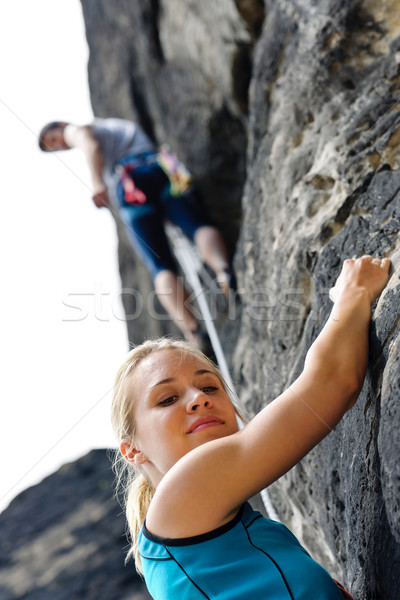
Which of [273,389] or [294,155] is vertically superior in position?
[294,155]

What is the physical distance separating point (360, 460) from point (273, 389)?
1.19 m

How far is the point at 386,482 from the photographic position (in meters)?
1.49

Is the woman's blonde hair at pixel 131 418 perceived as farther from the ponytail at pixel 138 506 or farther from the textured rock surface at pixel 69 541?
the textured rock surface at pixel 69 541

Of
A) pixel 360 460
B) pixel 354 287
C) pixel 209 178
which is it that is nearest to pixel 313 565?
pixel 360 460

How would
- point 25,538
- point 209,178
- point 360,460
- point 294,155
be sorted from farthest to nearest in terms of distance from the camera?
point 25,538, point 209,178, point 294,155, point 360,460

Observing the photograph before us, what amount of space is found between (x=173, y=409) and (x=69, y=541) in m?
5.40

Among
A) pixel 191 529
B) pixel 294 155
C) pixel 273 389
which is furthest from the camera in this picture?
pixel 294 155

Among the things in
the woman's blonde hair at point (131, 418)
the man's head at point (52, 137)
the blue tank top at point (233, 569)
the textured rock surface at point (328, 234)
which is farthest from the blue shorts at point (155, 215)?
the blue tank top at point (233, 569)

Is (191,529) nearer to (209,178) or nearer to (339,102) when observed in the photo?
(339,102)

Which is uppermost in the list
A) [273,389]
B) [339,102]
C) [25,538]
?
[339,102]

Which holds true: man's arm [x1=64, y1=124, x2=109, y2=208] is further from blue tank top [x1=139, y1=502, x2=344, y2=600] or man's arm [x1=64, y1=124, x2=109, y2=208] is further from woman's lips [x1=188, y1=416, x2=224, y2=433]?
blue tank top [x1=139, y1=502, x2=344, y2=600]

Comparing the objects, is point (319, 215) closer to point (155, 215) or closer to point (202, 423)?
point (202, 423)

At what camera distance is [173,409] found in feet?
5.62

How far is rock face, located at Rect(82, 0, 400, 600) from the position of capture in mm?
1687
